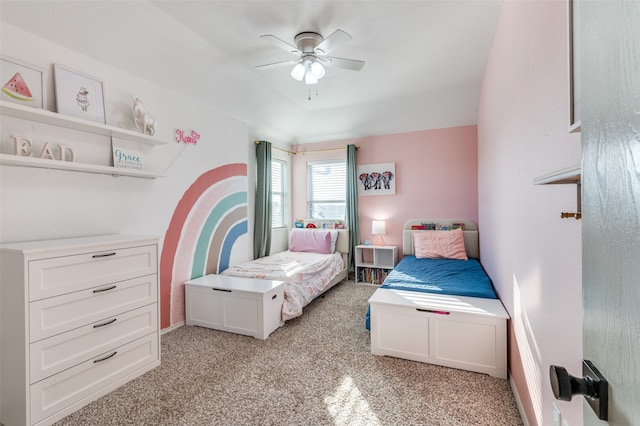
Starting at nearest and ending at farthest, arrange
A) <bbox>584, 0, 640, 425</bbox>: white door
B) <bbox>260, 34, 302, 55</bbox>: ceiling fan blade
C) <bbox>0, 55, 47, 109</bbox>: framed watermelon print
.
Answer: <bbox>584, 0, 640, 425</bbox>: white door → <bbox>0, 55, 47, 109</bbox>: framed watermelon print → <bbox>260, 34, 302, 55</bbox>: ceiling fan blade

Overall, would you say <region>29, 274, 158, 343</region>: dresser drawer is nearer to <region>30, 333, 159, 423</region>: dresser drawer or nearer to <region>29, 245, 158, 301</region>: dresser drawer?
<region>29, 245, 158, 301</region>: dresser drawer

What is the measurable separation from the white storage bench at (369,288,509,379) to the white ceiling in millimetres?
2276

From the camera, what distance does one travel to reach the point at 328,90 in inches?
147

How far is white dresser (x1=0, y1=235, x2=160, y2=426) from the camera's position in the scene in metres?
1.58

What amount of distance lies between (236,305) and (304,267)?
1.02 meters

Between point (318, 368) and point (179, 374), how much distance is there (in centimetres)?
102

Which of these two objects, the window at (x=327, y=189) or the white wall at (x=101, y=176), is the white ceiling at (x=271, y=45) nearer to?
the white wall at (x=101, y=176)

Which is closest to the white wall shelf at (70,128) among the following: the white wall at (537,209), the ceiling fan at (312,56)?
the ceiling fan at (312,56)

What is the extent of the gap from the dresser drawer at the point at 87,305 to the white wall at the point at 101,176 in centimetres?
56

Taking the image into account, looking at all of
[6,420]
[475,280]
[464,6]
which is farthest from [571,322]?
[6,420]

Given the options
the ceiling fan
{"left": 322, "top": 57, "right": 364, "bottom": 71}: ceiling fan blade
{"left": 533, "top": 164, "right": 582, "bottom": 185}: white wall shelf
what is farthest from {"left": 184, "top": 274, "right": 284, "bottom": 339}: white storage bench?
{"left": 533, "top": 164, "right": 582, "bottom": 185}: white wall shelf

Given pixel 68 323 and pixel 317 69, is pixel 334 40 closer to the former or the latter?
pixel 317 69

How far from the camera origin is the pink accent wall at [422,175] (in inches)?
167

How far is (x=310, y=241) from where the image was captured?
4.71 meters
